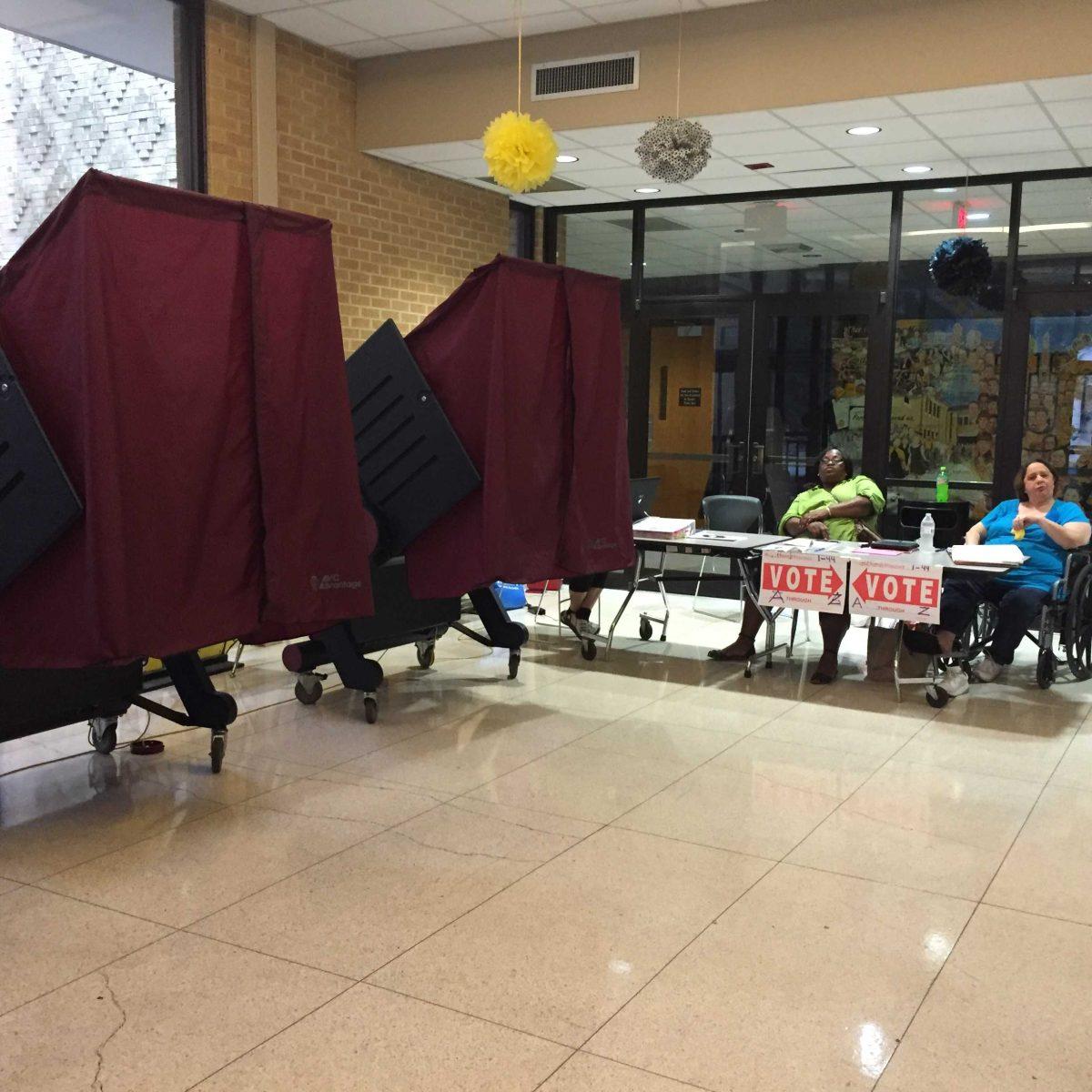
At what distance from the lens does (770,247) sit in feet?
26.6

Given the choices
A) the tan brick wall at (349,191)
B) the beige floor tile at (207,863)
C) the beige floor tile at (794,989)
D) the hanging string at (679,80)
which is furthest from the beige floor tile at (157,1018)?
the hanging string at (679,80)

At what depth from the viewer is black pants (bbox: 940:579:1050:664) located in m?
5.40

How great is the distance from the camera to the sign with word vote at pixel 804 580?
529cm

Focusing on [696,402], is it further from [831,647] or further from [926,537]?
[831,647]

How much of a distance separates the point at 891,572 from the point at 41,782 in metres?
3.52

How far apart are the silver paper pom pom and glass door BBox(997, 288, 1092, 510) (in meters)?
3.18

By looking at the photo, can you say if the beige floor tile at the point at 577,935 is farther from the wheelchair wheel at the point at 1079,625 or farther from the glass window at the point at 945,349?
the glass window at the point at 945,349

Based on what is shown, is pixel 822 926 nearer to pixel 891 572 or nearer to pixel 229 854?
pixel 229 854

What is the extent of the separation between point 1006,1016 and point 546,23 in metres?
5.30

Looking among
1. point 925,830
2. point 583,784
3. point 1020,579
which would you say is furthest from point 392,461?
point 1020,579

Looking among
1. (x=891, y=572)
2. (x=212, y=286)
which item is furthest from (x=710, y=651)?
(x=212, y=286)

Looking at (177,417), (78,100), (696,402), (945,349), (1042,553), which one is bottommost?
(1042,553)

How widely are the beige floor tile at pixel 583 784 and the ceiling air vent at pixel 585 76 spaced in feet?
12.0

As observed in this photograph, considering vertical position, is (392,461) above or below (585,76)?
below
